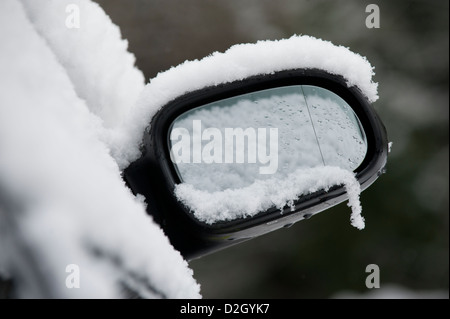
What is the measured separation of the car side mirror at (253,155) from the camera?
89cm

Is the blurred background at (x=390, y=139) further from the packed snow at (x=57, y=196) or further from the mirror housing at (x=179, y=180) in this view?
the packed snow at (x=57, y=196)

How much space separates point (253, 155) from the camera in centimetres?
97

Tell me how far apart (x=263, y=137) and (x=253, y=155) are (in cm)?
5

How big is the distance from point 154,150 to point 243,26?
3506 mm

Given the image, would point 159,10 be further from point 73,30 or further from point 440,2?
point 73,30

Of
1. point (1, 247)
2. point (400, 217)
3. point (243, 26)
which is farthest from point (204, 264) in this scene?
point (1, 247)

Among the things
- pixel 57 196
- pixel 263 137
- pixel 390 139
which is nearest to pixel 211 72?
pixel 263 137

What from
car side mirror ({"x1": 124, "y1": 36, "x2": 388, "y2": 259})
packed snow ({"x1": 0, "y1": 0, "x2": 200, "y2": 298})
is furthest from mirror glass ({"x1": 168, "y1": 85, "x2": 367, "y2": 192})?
packed snow ({"x1": 0, "y1": 0, "x2": 200, "y2": 298})

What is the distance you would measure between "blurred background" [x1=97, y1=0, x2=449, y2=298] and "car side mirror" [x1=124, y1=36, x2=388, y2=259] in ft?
8.58

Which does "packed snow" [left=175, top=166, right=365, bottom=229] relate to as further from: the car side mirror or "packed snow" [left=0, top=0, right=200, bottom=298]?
"packed snow" [left=0, top=0, right=200, bottom=298]

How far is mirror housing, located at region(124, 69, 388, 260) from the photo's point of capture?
890mm

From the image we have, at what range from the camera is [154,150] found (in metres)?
0.91

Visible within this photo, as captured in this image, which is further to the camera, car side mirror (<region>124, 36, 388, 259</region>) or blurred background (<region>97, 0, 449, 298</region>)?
blurred background (<region>97, 0, 449, 298</region>)
